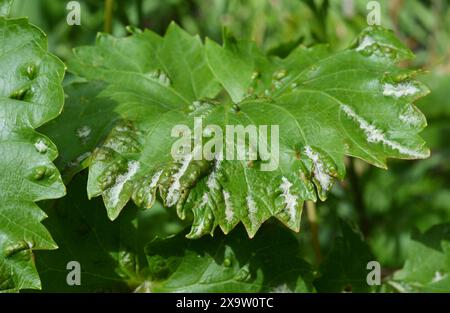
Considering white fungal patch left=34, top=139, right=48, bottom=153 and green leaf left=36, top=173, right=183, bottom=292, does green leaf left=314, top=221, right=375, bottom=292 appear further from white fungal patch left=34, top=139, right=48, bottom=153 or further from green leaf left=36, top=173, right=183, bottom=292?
white fungal patch left=34, top=139, right=48, bottom=153

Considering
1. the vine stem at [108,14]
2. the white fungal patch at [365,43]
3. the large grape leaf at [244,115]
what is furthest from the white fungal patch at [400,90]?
the vine stem at [108,14]

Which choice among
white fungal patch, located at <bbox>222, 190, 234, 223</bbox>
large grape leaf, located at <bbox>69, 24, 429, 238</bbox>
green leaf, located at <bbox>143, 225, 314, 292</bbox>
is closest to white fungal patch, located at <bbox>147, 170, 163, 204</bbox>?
large grape leaf, located at <bbox>69, 24, 429, 238</bbox>

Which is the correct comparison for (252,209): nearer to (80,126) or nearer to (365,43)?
(80,126)

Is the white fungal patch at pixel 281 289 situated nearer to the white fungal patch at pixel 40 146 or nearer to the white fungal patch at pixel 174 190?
the white fungal patch at pixel 174 190

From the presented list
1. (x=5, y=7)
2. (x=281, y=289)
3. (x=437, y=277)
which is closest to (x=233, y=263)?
(x=281, y=289)
